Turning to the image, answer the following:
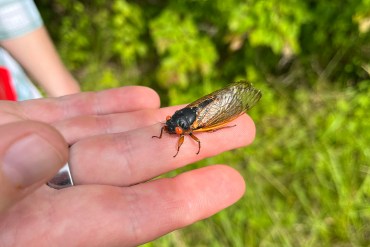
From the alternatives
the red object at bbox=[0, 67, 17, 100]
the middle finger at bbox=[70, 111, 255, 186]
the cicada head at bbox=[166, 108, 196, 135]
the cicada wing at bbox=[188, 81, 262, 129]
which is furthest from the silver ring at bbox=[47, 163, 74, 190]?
the red object at bbox=[0, 67, 17, 100]

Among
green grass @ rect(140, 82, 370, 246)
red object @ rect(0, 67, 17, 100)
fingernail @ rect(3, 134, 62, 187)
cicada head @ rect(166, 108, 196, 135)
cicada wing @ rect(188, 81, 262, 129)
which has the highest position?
fingernail @ rect(3, 134, 62, 187)

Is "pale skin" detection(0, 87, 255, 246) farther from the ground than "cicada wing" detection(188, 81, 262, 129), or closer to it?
farther from the ground

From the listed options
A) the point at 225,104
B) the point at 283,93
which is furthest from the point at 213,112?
the point at 283,93

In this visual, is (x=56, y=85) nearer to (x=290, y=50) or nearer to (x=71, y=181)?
(x=71, y=181)

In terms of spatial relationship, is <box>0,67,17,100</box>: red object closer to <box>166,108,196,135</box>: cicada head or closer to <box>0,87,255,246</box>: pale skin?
<box>0,87,255,246</box>: pale skin

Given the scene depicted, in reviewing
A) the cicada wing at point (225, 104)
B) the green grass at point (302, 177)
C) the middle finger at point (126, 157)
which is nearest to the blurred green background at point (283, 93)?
the green grass at point (302, 177)

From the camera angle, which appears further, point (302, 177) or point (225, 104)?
point (302, 177)

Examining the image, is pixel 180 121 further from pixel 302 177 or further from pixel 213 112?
pixel 302 177

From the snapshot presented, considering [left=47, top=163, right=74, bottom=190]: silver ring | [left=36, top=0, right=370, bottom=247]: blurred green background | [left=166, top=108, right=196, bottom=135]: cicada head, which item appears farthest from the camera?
[left=36, top=0, right=370, bottom=247]: blurred green background
